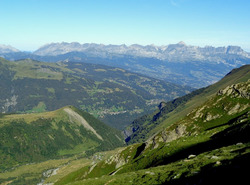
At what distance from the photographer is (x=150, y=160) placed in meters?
97.6

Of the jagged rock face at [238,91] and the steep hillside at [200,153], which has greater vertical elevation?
the jagged rock face at [238,91]

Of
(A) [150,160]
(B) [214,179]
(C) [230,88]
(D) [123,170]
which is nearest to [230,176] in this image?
(B) [214,179]

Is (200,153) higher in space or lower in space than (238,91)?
lower

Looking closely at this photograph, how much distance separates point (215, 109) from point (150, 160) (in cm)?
6145

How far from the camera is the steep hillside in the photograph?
36.1m

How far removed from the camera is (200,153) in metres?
67.7

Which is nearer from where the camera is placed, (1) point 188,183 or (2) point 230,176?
(2) point 230,176

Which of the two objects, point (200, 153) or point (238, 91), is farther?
point (238, 91)

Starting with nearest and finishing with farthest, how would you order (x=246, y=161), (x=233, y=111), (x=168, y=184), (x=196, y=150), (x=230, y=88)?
(x=246, y=161), (x=168, y=184), (x=196, y=150), (x=233, y=111), (x=230, y=88)

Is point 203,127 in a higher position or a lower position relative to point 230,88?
lower

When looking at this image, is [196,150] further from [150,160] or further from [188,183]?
[188,183]

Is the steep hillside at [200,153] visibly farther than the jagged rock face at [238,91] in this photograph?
No

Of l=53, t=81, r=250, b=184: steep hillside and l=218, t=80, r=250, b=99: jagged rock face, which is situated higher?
l=218, t=80, r=250, b=99: jagged rock face

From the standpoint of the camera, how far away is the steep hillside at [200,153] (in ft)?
118
